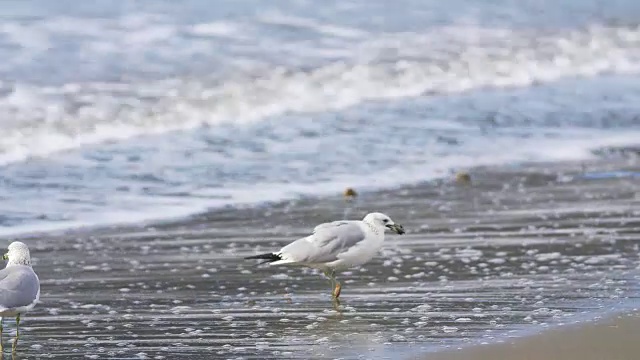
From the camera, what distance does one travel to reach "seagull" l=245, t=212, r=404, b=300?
297 inches

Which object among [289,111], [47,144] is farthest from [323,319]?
[289,111]

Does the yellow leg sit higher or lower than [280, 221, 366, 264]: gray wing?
lower

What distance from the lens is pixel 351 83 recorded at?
17266 mm

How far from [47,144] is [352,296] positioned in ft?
18.8

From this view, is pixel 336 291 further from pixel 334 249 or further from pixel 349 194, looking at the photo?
pixel 349 194

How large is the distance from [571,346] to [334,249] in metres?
1.73

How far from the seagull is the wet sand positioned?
0.16 metres

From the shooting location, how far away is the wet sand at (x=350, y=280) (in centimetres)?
651

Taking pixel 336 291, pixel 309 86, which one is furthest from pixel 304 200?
pixel 309 86

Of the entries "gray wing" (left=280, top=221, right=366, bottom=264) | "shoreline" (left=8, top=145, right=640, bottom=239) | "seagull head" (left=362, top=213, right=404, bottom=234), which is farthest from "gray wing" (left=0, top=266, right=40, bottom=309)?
"shoreline" (left=8, top=145, right=640, bottom=239)

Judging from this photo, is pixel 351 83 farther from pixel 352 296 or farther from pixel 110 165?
pixel 352 296

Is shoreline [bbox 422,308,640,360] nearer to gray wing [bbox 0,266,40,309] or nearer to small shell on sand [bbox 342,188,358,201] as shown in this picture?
gray wing [bbox 0,266,40,309]

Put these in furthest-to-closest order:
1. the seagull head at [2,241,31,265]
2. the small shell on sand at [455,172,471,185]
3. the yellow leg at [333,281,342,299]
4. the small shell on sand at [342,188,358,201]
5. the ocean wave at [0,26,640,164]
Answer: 1. the ocean wave at [0,26,640,164]
2. the small shell on sand at [455,172,471,185]
3. the small shell on sand at [342,188,358,201]
4. the yellow leg at [333,281,342,299]
5. the seagull head at [2,241,31,265]

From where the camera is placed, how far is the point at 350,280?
802 cm
